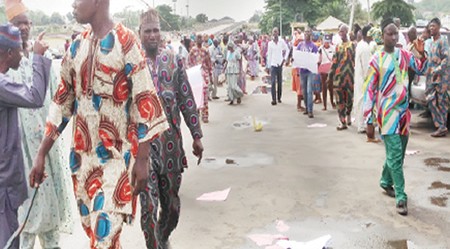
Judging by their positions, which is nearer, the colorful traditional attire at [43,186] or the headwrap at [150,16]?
the colorful traditional attire at [43,186]

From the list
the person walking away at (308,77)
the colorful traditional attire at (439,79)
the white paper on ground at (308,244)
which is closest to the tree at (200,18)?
the person walking away at (308,77)

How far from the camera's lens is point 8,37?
3.31 m

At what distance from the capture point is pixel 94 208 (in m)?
2.95

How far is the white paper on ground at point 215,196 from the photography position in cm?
603

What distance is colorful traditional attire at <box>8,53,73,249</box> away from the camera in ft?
12.7

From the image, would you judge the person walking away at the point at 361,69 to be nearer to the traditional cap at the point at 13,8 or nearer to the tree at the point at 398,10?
the traditional cap at the point at 13,8

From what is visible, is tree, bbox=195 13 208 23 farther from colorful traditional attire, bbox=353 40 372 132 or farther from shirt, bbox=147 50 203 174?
shirt, bbox=147 50 203 174

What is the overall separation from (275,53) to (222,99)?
103 inches

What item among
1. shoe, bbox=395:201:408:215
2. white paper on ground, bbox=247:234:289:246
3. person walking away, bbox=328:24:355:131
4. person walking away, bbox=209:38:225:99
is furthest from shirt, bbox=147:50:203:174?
person walking away, bbox=209:38:225:99

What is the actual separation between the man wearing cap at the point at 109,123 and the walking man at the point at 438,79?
23.4ft

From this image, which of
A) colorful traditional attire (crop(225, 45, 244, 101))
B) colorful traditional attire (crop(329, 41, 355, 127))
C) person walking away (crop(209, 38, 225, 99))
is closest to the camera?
colorful traditional attire (crop(329, 41, 355, 127))

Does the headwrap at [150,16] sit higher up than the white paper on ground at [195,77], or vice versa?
the headwrap at [150,16]

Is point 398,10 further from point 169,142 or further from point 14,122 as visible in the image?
point 14,122

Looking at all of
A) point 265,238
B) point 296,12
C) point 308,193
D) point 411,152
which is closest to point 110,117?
point 265,238
